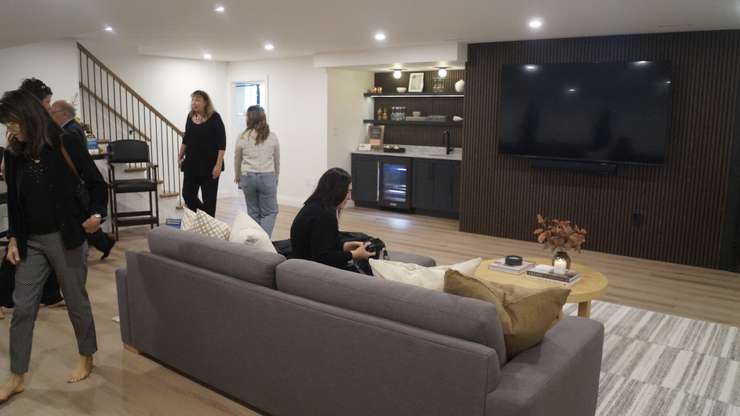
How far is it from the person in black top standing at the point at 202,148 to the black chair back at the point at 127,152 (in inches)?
63.7

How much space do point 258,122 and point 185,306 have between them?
273cm

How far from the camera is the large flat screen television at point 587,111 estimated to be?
5.81m

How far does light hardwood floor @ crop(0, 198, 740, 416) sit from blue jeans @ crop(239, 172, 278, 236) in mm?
1139

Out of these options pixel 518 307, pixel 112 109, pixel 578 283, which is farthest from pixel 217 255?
pixel 112 109

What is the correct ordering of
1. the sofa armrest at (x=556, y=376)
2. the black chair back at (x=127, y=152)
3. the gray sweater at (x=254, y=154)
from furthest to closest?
1. the black chair back at (x=127, y=152)
2. the gray sweater at (x=254, y=154)
3. the sofa armrest at (x=556, y=376)

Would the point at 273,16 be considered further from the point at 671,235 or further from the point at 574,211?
the point at 671,235

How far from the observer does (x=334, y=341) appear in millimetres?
2355

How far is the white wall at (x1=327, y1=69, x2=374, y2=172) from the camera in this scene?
8.80 metres

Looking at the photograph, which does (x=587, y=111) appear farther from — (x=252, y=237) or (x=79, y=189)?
(x=79, y=189)

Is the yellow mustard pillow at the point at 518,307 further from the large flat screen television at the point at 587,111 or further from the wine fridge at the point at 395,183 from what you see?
the wine fridge at the point at 395,183

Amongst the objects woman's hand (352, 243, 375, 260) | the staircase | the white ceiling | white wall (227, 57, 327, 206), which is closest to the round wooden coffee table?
woman's hand (352, 243, 375, 260)

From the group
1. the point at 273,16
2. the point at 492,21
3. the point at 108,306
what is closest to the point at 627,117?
the point at 492,21

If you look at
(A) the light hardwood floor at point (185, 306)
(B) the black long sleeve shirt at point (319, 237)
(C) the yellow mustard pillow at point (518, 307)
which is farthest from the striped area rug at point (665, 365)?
(B) the black long sleeve shirt at point (319, 237)

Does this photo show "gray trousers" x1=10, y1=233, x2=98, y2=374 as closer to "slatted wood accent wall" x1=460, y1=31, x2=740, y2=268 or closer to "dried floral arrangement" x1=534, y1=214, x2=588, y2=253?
"dried floral arrangement" x1=534, y1=214, x2=588, y2=253
